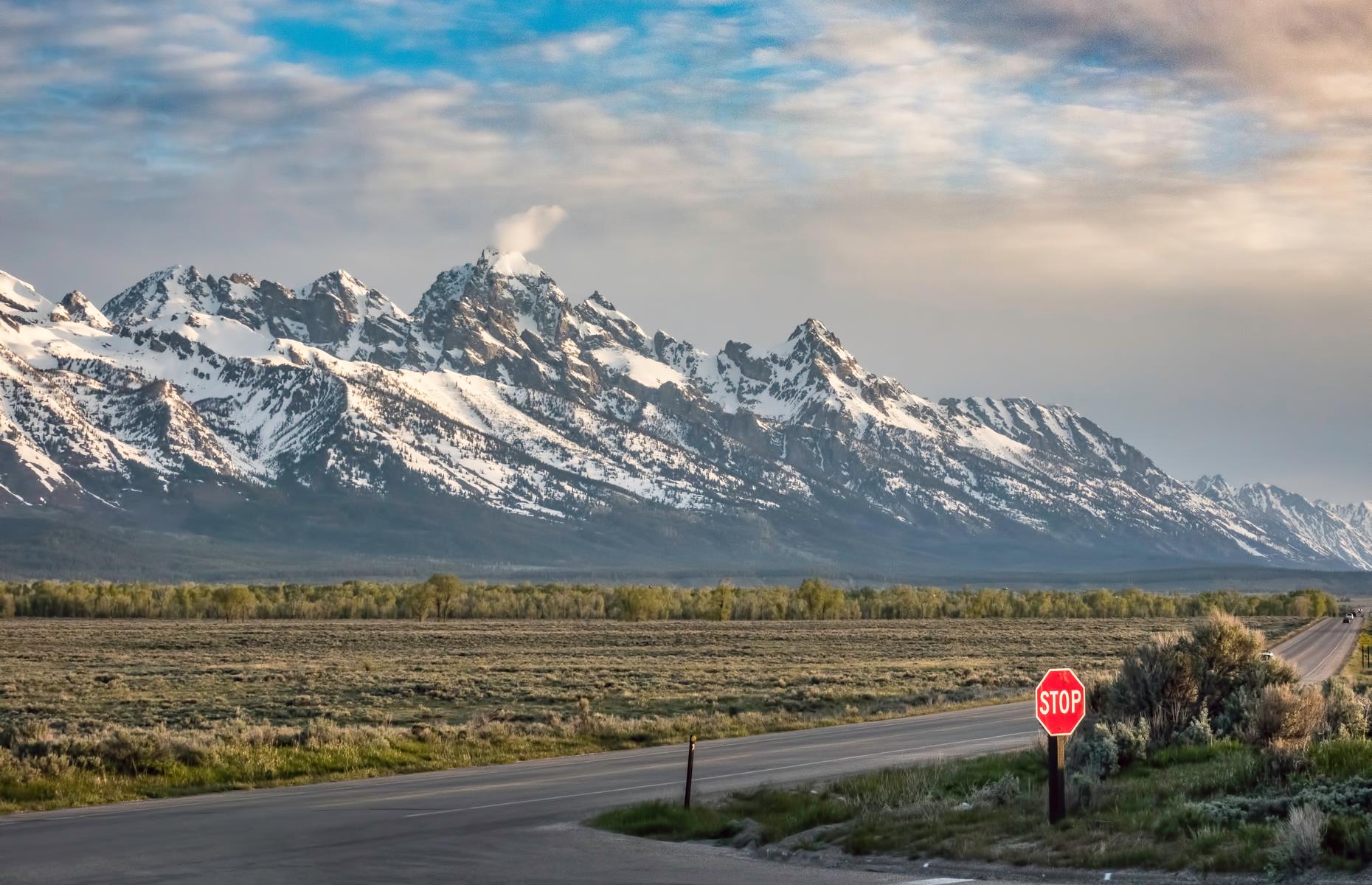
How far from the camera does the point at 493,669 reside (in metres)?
60.9

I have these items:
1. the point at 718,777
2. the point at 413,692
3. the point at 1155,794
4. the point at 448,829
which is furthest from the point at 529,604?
the point at 1155,794

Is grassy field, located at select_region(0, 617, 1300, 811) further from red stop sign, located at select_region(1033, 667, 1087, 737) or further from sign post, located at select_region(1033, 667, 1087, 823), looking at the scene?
red stop sign, located at select_region(1033, 667, 1087, 737)

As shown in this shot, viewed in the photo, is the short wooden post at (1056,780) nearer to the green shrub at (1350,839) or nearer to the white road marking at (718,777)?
the green shrub at (1350,839)

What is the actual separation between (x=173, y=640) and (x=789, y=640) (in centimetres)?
3672

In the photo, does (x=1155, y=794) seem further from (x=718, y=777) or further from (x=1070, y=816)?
(x=718, y=777)

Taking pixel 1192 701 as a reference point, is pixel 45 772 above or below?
below

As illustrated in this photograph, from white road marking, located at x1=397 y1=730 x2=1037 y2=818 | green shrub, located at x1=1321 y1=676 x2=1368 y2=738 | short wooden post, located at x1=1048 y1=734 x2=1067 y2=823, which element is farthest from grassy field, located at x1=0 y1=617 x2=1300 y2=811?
green shrub, located at x1=1321 y1=676 x2=1368 y2=738

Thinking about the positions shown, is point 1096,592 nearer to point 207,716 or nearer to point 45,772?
point 207,716

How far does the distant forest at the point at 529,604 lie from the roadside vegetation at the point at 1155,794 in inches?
4650

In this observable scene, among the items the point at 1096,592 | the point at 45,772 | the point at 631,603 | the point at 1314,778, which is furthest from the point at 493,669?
the point at 1096,592

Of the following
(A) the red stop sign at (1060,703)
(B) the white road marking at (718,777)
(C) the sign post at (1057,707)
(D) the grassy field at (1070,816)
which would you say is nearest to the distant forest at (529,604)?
(B) the white road marking at (718,777)

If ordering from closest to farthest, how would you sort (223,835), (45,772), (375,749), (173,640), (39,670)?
1. (223,835)
2. (45,772)
3. (375,749)
4. (39,670)
5. (173,640)

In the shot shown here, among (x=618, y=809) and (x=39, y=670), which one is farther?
(x=39, y=670)

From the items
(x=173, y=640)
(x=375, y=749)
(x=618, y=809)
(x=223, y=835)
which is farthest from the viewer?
(x=173, y=640)
